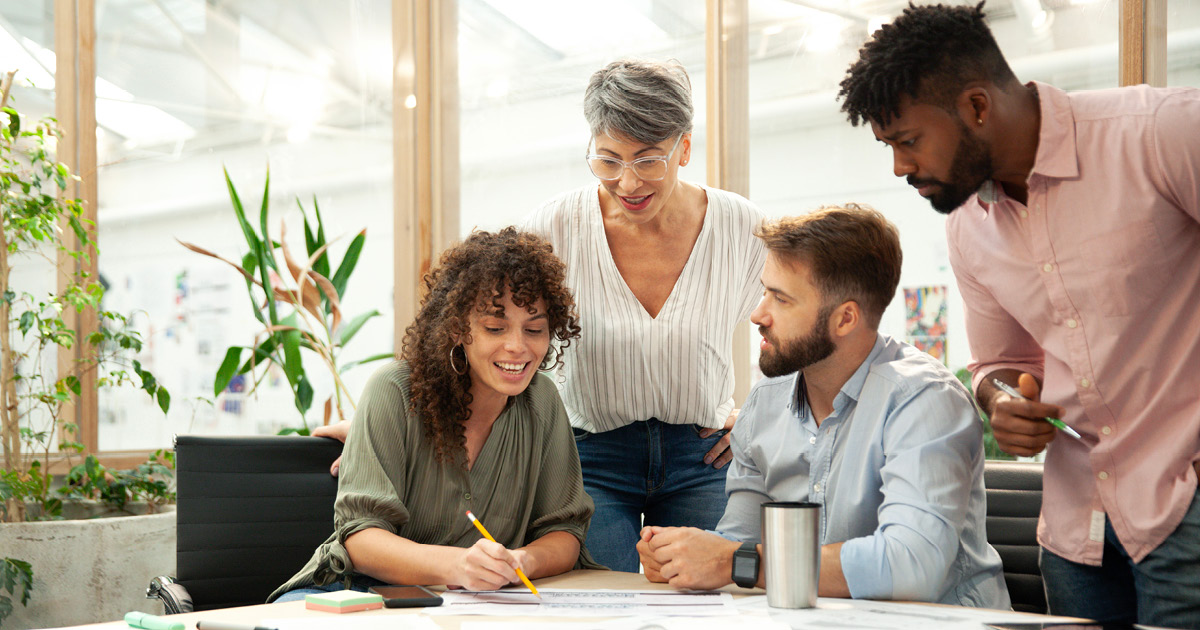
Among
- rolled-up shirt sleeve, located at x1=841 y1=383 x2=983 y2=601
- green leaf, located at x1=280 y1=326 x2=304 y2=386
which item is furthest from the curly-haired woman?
green leaf, located at x1=280 y1=326 x2=304 y2=386

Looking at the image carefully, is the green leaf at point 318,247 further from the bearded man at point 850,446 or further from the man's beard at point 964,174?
the man's beard at point 964,174

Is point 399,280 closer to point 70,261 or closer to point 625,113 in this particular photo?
point 70,261

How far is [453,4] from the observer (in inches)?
158

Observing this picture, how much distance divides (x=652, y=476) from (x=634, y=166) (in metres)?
0.66

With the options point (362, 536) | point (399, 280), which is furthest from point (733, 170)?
point (362, 536)

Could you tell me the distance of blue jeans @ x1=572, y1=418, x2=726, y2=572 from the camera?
211 centimetres

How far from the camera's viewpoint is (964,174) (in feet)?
Result: 4.80

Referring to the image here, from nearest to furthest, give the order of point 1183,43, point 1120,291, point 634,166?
point 1120,291 < point 634,166 < point 1183,43

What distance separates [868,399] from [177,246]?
3.08 metres

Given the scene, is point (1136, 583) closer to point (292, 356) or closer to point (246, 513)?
point (246, 513)

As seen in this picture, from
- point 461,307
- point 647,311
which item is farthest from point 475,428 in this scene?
point 647,311

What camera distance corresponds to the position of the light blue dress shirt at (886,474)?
1.40 meters

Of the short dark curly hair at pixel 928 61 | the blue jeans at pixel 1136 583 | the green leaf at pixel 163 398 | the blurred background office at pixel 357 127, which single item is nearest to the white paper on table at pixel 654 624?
→ the blue jeans at pixel 1136 583

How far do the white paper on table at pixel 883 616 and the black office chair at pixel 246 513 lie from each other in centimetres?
102
